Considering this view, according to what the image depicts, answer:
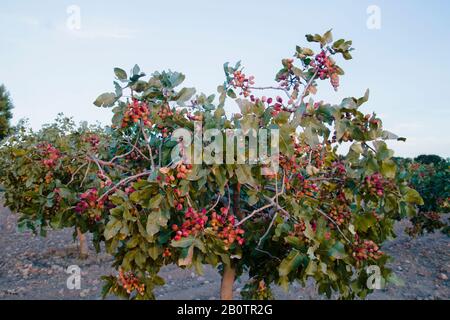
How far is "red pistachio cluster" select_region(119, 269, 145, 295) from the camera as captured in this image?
98.3 inches

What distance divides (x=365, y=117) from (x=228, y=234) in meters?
1.04

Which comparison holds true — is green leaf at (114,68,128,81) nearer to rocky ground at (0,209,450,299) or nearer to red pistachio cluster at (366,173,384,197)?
red pistachio cluster at (366,173,384,197)

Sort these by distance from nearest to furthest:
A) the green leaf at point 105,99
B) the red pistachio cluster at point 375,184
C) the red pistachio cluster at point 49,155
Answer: the red pistachio cluster at point 375,184
the green leaf at point 105,99
the red pistachio cluster at point 49,155

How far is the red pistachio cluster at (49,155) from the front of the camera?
2.85m

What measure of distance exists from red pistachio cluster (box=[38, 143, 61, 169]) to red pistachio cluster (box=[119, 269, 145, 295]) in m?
0.97

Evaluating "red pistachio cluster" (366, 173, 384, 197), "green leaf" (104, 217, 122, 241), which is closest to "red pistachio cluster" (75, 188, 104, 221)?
"green leaf" (104, 217, 122, 241)

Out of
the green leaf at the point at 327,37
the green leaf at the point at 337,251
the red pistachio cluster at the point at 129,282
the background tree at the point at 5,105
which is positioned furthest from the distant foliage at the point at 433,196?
A: the background tree at the point at 5,105

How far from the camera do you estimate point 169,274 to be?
8.12 metres

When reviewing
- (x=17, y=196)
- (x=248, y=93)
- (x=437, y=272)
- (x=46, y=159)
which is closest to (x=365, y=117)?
(x=248, y=93)

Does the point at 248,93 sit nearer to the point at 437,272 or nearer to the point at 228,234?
the point at 228,234

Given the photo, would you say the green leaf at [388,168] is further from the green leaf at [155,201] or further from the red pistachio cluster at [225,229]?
the green leaf at [155,201]

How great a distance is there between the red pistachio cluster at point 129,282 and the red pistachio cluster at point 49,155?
970 mm

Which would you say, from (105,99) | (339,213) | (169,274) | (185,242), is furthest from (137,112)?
(169,274)

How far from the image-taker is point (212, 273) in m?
8.35
